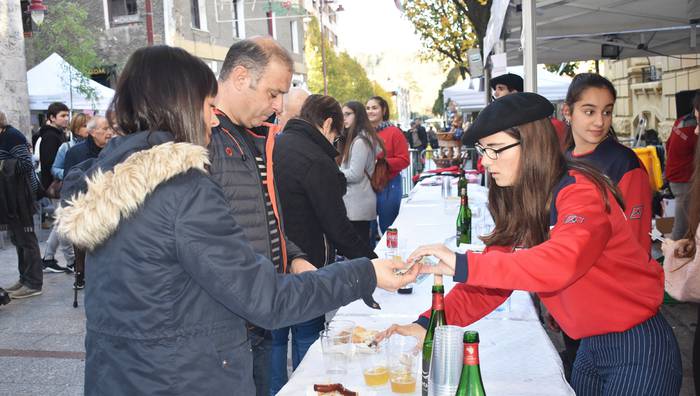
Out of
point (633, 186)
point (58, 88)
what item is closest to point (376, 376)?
point (633, 186)

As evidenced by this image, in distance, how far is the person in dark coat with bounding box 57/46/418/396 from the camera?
64.1 inches

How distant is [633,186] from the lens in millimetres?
3160

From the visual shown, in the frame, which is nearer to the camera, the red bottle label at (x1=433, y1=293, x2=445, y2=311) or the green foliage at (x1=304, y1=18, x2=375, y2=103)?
the red bottle label at (x1=433, y1=293, x2=445, y2=311)

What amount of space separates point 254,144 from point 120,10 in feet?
80.1

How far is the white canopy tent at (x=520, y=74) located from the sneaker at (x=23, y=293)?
8.42 metres

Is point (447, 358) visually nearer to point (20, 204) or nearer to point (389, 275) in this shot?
point (389, 275)

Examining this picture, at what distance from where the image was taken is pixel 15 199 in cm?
668

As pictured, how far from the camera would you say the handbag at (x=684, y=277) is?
8.50ft

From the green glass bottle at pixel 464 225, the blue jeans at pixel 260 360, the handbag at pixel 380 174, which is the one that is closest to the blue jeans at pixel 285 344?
the blue jeans at pixel 260 360

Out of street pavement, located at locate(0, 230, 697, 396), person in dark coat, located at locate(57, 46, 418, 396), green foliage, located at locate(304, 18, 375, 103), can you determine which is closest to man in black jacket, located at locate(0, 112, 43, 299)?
street pavement, located at locate(0, 230, 697, 396)

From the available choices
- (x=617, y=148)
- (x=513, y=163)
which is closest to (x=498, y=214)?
(x=513, y=163)

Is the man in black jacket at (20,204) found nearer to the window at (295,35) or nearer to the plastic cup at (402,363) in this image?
the plastic cup at (402,363)

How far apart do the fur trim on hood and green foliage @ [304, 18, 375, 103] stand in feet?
119

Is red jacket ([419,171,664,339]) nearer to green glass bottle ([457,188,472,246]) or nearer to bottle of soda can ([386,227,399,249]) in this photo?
bottle of soda can ([386,227,399,249])
